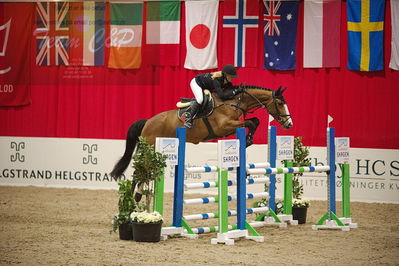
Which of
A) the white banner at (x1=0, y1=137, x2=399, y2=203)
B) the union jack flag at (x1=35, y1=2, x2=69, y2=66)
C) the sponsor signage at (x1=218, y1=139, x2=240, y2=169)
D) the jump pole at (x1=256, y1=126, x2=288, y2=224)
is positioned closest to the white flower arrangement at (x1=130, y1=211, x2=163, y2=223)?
the sponsor signage at (x1=218, y1=139, x2=240, y2=169)

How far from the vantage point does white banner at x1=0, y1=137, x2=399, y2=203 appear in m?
10.7

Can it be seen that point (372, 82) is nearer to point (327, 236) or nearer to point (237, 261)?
point (327, 236)

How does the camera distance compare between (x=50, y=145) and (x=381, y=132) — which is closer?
(x=381, y=132)

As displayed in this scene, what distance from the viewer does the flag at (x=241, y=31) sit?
1148cm

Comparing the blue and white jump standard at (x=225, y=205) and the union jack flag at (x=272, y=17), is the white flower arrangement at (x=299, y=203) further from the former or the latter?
the union jack flag at (x=272, y=17)

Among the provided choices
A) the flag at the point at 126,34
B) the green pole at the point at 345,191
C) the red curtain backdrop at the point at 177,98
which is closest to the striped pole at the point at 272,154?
the green pole at the point at 345,191

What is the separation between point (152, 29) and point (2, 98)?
12.2 ft

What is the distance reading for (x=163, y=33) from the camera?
11992 mm

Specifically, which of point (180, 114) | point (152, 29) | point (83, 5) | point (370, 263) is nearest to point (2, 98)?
point (83, 5)

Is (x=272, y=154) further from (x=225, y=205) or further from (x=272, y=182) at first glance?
(x=225, y=205)

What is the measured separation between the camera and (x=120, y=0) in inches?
484

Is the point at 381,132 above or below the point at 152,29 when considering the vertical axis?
below

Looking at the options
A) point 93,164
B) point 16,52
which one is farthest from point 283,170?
point 16,52

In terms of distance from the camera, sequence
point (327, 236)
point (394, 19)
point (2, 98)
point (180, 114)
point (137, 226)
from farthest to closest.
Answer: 1. point (2, 98)
2. point (394, 19)
3. point (180, 114)
4. point (327, 236)
5. point (137, 226)
